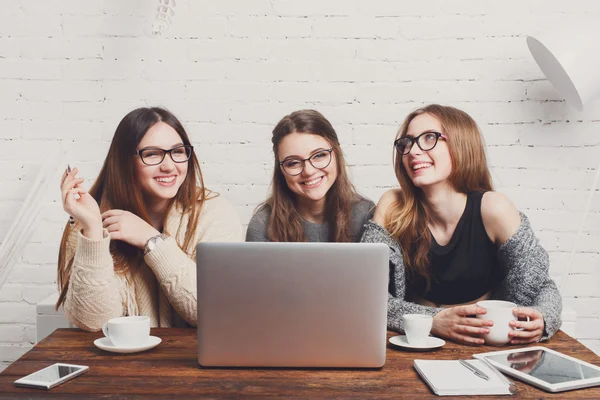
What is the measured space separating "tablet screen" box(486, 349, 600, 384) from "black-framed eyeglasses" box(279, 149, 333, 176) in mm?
1004

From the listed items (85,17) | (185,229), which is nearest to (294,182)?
(185,229)

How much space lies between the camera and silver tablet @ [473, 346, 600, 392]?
1.15m

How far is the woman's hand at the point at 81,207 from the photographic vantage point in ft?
5.49

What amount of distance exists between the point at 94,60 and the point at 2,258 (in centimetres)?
96

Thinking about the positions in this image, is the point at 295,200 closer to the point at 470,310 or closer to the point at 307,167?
the point at 307,167

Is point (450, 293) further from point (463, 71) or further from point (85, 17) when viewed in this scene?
point (85, 17)

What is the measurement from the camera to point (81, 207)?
169cm

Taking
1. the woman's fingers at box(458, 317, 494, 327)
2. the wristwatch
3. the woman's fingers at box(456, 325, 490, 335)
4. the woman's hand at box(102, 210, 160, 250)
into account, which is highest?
the woman's hand at box(102, 210, 160, 250)

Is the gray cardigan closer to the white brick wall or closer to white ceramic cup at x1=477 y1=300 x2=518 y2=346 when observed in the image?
white ceramic cup at x1=477 y1=300 x2=518 y2=346

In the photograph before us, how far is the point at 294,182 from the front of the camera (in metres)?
2.15

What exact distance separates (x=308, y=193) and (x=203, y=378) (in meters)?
1.04

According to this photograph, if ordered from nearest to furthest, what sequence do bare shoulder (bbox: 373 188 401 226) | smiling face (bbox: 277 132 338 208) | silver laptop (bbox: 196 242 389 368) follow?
silver laptop (bbox: 196 242 389 368), bare shoulder (bbox: 373 188 401 226), smiling face (bbox: 277 132 338 208)

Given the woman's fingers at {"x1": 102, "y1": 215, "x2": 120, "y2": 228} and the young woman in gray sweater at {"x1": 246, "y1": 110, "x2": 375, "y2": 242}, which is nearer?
the woman's fingers at {"x1": 102, "y1": 215, "x2": 120, "y2": 228}

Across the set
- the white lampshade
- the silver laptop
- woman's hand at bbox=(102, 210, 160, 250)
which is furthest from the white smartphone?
the white lampshade
